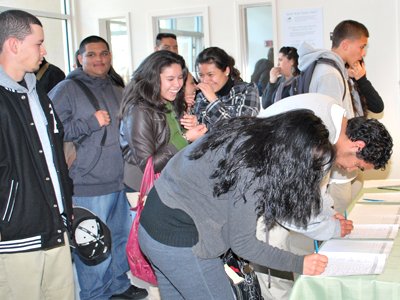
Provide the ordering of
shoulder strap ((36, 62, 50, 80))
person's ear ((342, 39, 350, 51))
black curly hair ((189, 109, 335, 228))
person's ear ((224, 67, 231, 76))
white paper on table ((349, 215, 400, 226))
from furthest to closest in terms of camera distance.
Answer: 1. shoulder strap ((36, 62, 50, 80))
2. person's ear ((342, 39, 350, 51))
3. person's ear ((224, 67, 231, 76))
4. white paper on table ((349, 215, 400, 226))
5. black curly hair ((189, 109, 335, 228))

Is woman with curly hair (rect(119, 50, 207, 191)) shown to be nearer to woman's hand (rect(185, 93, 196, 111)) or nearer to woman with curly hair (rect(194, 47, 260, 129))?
woman with curly hair (rect(194, 47, 260, 129))

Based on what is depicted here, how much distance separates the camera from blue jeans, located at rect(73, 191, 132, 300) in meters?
2.44

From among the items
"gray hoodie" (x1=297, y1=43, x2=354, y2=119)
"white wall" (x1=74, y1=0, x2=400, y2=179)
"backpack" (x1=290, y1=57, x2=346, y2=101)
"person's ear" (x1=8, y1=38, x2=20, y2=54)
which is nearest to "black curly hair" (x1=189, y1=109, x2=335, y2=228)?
"person's ear" (x1=8, y1=38, x2=20, y2=54)

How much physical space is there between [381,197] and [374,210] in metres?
0.27

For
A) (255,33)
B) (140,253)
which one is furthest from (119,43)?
(140,253)

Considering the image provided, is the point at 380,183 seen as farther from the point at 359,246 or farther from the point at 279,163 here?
the point at 279,163

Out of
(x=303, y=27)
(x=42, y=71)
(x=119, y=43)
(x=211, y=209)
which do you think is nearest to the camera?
(x=211, y=209)

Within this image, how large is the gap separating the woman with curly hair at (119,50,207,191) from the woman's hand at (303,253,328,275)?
0.89m

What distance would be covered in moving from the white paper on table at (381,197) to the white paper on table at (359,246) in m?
0.64

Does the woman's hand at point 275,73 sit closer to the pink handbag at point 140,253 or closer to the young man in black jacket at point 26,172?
the pink handbag at point 140,253

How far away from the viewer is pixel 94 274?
2.46 m

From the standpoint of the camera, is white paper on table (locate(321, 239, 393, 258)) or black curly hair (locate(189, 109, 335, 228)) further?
white paper on table (locate(321, 239, 393, 258))

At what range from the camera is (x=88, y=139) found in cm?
238

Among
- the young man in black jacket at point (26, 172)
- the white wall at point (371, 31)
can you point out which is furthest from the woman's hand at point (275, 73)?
the young man in black jacket at point (26, 172)
